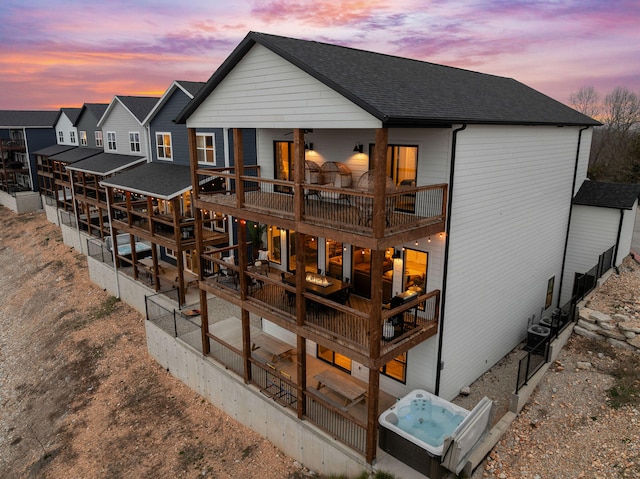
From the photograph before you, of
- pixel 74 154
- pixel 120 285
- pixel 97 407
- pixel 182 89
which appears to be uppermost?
pixel 182 89

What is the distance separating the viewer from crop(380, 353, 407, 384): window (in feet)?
42.6

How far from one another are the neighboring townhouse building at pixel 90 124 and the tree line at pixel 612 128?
153 ft

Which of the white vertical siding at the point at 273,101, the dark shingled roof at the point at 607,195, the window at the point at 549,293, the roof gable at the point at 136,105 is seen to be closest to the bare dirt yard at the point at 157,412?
the window at the point at 549,293

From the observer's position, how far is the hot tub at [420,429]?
31.7 ft

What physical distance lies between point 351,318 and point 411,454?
12.3 ft

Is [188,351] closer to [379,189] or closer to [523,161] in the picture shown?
[379,189]

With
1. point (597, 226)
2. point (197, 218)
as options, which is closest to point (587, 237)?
point (597, 226)

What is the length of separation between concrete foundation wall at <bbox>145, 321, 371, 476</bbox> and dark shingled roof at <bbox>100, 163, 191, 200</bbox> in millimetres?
6556

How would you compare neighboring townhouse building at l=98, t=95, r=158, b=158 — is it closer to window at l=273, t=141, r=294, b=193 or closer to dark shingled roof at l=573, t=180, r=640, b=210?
window at l=273, t=141, r=294, b=193

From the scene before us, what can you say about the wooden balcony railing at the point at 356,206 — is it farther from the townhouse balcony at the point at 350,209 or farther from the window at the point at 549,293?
the window at the point at 549,293

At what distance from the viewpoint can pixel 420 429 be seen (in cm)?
1093

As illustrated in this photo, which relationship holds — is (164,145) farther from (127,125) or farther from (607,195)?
(607,195)

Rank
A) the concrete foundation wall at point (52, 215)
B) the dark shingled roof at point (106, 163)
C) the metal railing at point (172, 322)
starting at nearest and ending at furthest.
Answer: the metal railing at point (172, 322)
the dark shingled roof at point (106, 163)
the concrete foundation wall at point (52, 215)

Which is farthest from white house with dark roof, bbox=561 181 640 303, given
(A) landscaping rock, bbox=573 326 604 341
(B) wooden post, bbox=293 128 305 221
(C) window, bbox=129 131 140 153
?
(C) window, bbox=129 131 140 153
